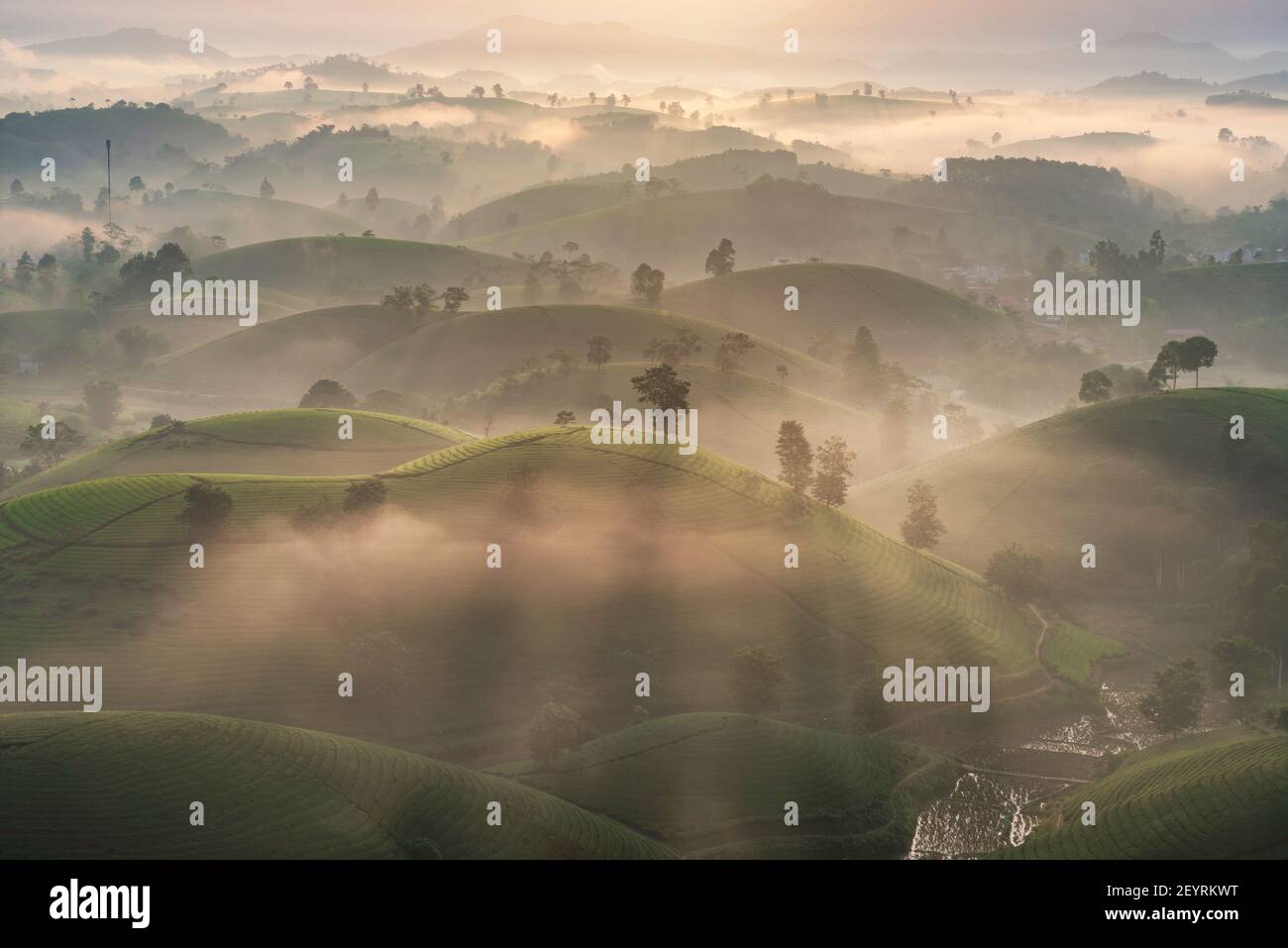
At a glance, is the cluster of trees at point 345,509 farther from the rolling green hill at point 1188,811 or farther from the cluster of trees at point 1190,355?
the cluster of trees at point 1190,355

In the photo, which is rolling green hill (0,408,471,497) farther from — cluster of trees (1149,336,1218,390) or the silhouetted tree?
cluster of trees (1149,336,1218,390)

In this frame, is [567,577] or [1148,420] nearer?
[567,577]

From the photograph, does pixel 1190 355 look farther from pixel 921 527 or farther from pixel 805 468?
pixel 805 468

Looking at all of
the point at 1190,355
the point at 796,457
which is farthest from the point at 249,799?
the point at 1190,355

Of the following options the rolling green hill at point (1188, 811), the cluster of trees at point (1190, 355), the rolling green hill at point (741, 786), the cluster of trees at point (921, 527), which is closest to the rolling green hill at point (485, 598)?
the cluster of trees at point (921, 527)

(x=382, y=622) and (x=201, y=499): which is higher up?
(x=201, y=499)

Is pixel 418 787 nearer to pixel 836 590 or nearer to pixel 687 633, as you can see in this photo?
pixel 687 633
